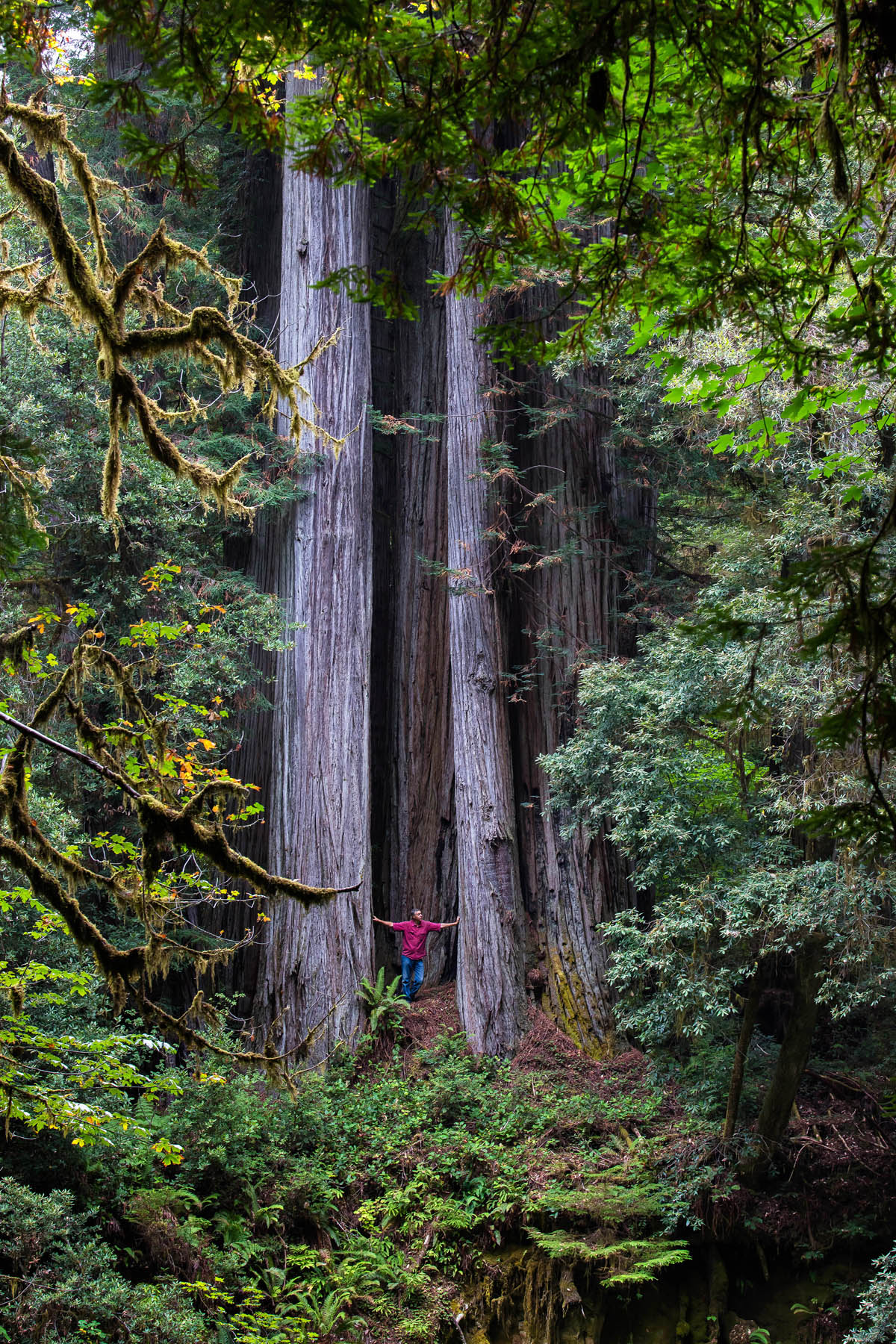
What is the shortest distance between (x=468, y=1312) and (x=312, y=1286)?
1163mm

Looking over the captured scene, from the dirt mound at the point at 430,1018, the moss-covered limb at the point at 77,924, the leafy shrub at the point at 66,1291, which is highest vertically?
the moss-covered limb at the point at 77,924

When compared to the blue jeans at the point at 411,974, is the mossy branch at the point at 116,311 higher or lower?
higher

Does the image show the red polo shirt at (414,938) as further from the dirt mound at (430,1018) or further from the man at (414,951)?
the dirt mound at (430,1018)

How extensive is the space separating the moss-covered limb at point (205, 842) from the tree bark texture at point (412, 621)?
862 centimetres

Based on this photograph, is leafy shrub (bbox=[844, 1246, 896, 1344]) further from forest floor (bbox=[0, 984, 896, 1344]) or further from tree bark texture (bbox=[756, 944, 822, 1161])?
tree bark texture (bbox=[756, 944, 822, 1161])

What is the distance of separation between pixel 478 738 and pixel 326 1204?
4572 millimetres

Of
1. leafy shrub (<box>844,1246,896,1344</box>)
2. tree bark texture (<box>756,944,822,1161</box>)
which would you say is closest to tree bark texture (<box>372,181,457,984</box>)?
tree bark texture (<box>756,944,822,1161</box>)

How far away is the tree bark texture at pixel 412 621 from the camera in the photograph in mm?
12227

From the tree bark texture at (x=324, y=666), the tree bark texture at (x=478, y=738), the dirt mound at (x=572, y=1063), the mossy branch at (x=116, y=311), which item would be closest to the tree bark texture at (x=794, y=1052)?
the dirt mound at (x=572, y=1063)

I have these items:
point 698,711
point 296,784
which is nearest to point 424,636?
point 296,784

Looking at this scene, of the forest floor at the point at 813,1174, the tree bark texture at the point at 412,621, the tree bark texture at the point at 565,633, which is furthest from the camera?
the tree bark texture at the point at 412,621

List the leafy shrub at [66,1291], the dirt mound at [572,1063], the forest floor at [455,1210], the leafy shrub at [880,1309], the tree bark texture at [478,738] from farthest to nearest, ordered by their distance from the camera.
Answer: the tree bark texture at [478,738] → the dirt mound at [572,1063] → the forest floor at [455,1210] → the leafy shrub at [880,1309] → the leafy shrub at [66,1291]

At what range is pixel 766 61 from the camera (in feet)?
9.47

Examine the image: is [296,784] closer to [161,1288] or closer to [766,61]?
[161,1288]
